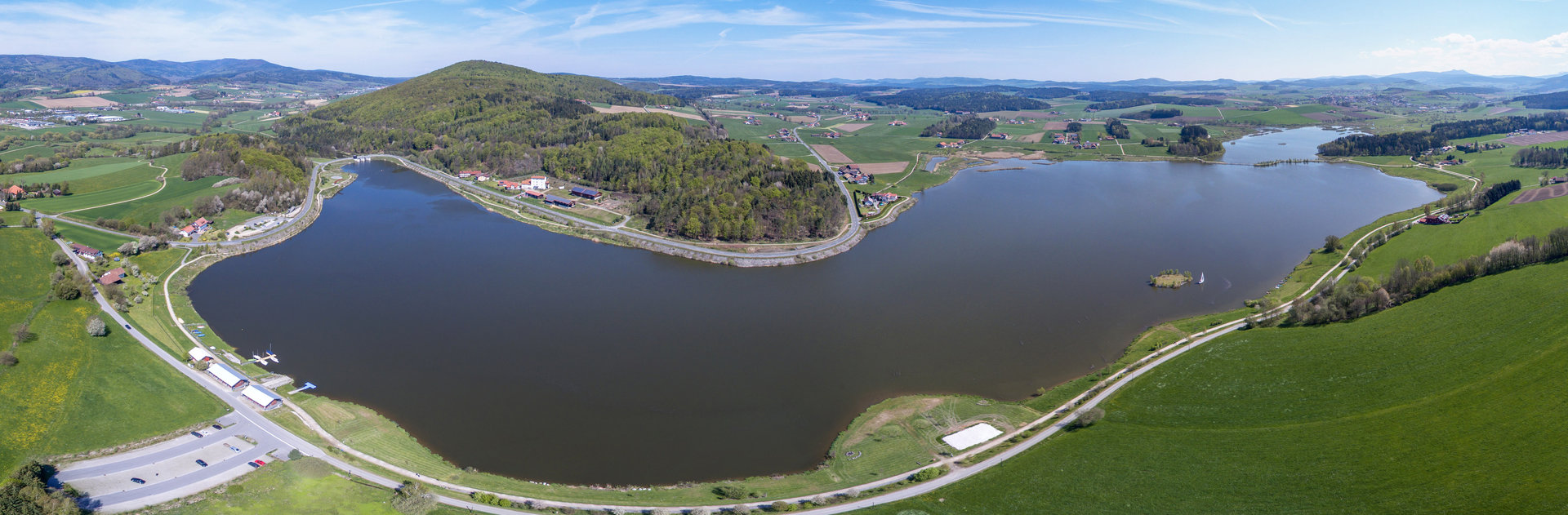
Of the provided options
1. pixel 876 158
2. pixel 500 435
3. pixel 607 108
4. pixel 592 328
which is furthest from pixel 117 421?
pixel 607 108

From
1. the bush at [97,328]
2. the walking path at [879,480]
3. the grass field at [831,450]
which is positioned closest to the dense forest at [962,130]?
the walking path at [879,480]

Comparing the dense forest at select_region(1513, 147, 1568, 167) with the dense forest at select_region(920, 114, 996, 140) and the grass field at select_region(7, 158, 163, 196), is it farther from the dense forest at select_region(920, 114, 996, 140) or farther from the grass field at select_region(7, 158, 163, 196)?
the grass field at select_region(7, 158, 163, 196)

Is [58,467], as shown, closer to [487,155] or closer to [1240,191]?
[487,155]

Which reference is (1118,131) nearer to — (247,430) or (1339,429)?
(1339,429)

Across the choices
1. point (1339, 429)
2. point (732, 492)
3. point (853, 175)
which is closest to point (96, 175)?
point (853, 175)

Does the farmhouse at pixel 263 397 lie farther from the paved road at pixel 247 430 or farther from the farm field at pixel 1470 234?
the farm field at pixel 1470 234

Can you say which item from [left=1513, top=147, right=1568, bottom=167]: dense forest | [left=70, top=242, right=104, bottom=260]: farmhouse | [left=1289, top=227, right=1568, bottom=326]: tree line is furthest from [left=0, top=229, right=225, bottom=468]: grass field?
[left=1513, top=147, right=1568, bottom=167]: dense forest
